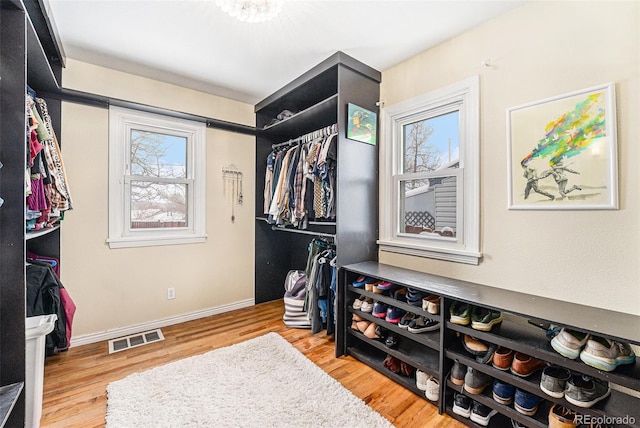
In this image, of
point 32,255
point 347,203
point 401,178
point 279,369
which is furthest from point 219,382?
point 401,178

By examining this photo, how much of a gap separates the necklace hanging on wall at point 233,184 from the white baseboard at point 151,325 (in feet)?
3.27

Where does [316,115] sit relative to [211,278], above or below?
above

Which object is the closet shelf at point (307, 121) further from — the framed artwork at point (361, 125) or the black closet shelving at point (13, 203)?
the black closet shelving at point (13, 203)

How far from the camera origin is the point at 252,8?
158 centimetres

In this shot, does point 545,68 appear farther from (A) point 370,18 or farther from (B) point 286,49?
(B) point 286,49

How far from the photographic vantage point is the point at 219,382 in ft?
5.96

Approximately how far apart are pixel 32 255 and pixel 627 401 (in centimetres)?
377

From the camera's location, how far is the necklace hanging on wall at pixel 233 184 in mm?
3109

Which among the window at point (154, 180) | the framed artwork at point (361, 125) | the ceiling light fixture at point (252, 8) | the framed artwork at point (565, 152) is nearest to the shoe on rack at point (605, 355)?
the framed artwork at point (565, 152)

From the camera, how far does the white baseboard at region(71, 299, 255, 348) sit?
234cm

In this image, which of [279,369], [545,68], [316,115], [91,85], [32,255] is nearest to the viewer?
[545,68]

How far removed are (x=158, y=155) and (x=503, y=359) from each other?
317 centimetres

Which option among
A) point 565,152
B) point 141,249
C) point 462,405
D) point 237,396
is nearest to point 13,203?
point 237,396

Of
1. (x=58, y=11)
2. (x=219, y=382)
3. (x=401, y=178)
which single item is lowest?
(x=219, y=382)
